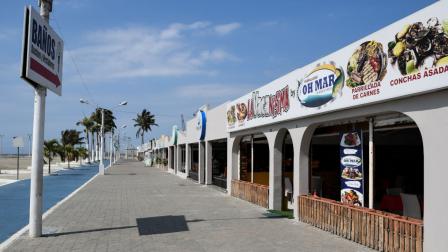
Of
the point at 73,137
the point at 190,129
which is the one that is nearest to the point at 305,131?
the point at 190,129

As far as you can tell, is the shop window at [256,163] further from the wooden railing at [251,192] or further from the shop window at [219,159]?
the shop window at [219,159]

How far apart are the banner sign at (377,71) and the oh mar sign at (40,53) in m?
6.09

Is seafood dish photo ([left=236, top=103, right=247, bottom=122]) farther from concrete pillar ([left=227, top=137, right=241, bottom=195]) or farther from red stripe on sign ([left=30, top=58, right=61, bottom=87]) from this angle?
red stripe on sign ([left=30, top=58, right=61, bottom=87])

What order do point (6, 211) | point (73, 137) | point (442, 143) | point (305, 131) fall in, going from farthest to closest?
point (73, 137) < point (6, 211) < point (305, 131) < point (442, 143)

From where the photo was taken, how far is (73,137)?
65188mm

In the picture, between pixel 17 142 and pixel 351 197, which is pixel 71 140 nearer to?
pixel 17 142

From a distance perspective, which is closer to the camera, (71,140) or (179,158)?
(179,158)

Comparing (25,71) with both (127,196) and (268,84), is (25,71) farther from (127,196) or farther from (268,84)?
(127,196)

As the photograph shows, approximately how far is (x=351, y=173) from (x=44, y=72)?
705cm

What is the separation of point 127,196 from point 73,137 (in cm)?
4736

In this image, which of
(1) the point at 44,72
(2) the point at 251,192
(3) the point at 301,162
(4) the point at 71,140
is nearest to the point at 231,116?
(2) the point at 251,192

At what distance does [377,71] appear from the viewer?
8.97 metres

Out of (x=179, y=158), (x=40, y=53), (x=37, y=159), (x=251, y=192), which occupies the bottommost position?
(x=251, y=192)

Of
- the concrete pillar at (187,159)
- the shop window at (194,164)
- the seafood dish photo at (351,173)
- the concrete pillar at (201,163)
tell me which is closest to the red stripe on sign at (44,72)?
the seafood dish photo at (351,173)
